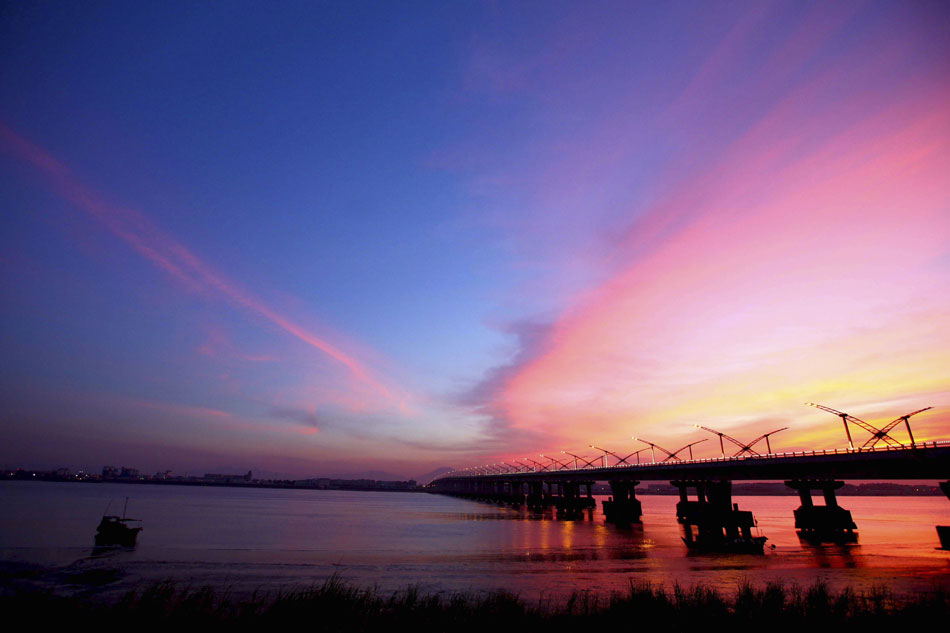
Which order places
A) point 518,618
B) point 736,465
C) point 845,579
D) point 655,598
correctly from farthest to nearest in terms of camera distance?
1. point 736,465
2. point 845,579
3. point 655,598
4. point 518,618

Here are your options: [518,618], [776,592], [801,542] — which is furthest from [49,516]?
[801,542]

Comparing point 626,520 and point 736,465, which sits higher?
point 736,465

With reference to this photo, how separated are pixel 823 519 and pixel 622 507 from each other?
48158 millimetres

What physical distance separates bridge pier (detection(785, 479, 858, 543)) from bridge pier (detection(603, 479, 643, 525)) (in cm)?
3879

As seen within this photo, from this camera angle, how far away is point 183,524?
91938 mm

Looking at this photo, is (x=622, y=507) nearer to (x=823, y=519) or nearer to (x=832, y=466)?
(x=823, y=519)

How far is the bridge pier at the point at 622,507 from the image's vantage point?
117 metres

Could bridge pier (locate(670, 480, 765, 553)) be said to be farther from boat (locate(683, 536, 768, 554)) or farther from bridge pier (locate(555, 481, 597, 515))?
bridge pier (locate(555, 481, 597, 515))

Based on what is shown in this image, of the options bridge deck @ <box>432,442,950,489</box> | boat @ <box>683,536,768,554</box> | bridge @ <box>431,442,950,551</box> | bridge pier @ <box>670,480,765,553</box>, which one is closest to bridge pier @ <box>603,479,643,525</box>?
bridge @ <box>431,442,950,551</box>

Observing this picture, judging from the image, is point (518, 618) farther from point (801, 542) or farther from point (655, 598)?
point (801, 542)

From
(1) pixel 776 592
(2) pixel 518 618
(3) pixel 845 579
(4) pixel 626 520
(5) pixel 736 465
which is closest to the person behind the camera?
(2) pixel 518 618

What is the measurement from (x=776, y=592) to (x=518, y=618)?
576 inches

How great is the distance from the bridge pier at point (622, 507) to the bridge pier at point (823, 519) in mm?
38793

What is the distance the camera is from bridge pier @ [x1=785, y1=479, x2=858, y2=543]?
249ft
